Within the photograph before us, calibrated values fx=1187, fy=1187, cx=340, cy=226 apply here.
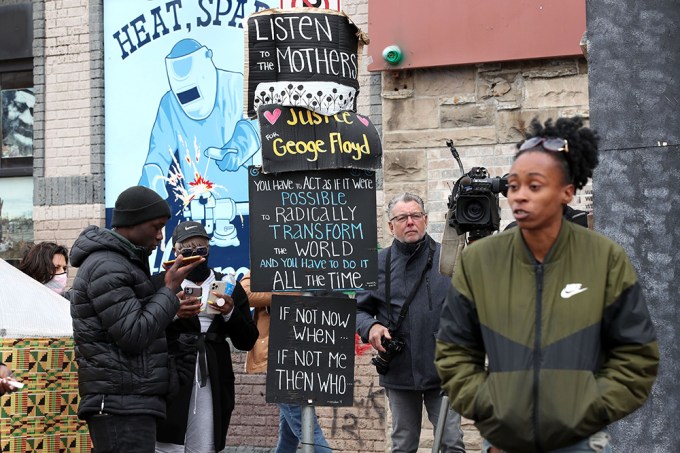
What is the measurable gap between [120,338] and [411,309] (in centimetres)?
198

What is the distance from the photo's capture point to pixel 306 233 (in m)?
7.00

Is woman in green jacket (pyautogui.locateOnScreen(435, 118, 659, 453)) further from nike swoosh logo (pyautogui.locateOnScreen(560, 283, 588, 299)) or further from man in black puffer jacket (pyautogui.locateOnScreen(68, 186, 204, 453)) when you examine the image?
man in black puffer jacket (pyautogui.locateOnScreen(68, 186, 204, 453))

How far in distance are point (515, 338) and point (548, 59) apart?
5.72 metres

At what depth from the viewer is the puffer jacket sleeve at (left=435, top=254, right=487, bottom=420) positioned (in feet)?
13.3

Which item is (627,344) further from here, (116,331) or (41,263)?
(41,263)

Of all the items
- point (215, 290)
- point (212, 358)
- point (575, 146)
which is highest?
point (575, 146)

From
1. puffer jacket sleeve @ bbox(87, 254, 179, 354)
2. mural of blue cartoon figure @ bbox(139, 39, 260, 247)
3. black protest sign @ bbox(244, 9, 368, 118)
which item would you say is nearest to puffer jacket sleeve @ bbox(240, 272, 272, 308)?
black protest sign @ bbox(244, 9, 368, 118)

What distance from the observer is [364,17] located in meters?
9.99

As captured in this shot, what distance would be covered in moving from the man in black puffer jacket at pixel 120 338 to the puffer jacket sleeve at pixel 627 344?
2.69m

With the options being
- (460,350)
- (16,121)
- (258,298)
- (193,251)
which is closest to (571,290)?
(460,350)

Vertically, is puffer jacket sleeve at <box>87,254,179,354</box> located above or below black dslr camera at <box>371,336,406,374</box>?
above

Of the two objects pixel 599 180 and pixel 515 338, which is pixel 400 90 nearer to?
pixel 599 180

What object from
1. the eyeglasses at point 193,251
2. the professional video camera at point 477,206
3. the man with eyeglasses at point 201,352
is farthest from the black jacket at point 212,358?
the professional video camera at point 477,206

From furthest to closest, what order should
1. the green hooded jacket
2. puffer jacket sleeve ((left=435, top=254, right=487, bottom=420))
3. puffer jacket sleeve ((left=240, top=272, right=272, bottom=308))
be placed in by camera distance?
puffer jacket sleeve ((left=240, top=272, right=272, bottom=308)) → puffer jacket sleeve ((left=435, top=254, right=487, bottom=420)) → the green hooded jacket
